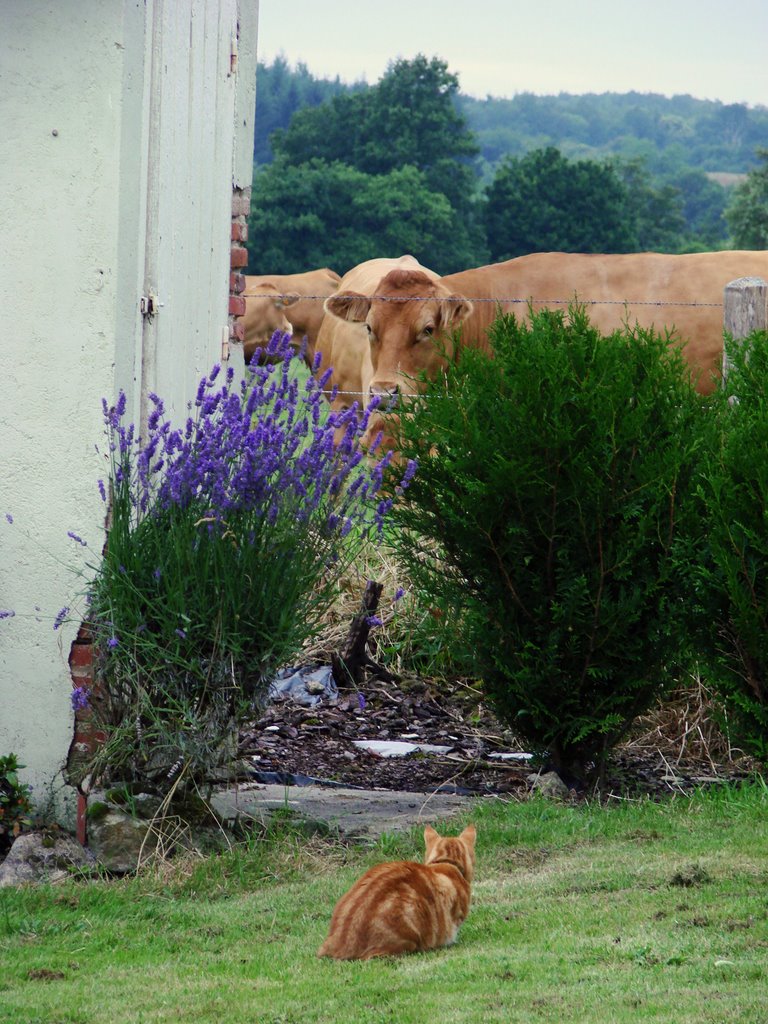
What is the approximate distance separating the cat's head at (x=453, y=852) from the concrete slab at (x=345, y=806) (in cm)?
114

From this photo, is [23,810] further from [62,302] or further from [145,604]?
[62,302]

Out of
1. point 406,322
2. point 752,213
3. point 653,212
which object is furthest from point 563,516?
point 653,212

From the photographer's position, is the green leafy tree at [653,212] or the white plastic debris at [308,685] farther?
the green leafy tree at [653,212]

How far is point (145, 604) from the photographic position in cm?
577

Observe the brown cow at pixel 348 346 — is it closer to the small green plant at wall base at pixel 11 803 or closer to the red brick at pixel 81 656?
the red brick at pixel 81 656

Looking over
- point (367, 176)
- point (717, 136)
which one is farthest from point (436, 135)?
point (717, 136)

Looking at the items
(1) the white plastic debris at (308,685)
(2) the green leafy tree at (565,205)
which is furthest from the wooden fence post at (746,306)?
(2) the green leafy tree at (565,205)

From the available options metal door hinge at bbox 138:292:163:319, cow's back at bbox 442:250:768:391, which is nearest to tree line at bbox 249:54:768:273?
cow's back at bbox 442:250:768:391

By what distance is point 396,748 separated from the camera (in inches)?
324

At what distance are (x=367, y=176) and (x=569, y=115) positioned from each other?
64.5 metres

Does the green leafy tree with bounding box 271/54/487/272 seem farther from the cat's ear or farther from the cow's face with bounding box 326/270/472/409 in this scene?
the cat's ear

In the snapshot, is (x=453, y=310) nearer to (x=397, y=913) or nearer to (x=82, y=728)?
(x=82, y=728)

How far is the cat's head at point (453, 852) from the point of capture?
493cm

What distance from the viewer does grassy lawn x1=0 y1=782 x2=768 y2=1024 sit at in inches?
156
